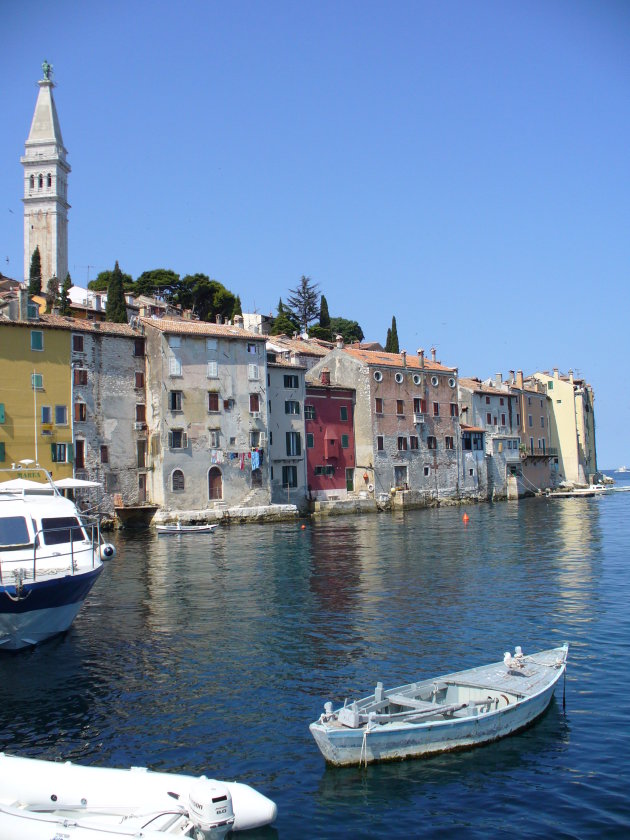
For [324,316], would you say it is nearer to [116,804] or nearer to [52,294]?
[52,294]

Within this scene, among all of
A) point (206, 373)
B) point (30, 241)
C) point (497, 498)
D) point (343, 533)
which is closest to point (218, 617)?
point (343, 533)

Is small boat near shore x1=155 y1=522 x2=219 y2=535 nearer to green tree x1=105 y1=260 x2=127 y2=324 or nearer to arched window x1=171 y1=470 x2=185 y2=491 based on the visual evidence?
arched window x1=171 y1=470 x2=185 y2=491

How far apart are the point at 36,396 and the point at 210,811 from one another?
4394 cm

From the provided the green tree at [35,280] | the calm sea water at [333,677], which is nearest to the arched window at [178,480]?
the calm sea water at [333,677]

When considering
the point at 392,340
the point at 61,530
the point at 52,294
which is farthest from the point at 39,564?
the point at 392,340

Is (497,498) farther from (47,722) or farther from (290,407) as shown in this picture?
(47,722)

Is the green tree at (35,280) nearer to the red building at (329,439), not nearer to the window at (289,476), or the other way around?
the red building at (329,439)

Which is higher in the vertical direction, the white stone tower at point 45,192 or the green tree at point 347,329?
the white stone tower at point 45,192

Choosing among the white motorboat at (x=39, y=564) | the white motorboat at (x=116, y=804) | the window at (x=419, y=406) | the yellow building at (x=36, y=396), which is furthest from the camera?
the window at (x=419, y=406)

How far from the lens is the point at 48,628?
19438 mm

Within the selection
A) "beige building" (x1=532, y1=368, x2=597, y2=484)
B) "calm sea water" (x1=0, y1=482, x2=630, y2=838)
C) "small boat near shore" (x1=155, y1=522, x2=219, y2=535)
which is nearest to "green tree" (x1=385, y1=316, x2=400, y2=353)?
"beige building" (x1=532, y1=368, x2=597, y2=484)

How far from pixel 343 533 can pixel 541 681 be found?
3424cm

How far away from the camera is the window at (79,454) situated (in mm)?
51000

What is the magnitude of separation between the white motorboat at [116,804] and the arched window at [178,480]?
143 feet
